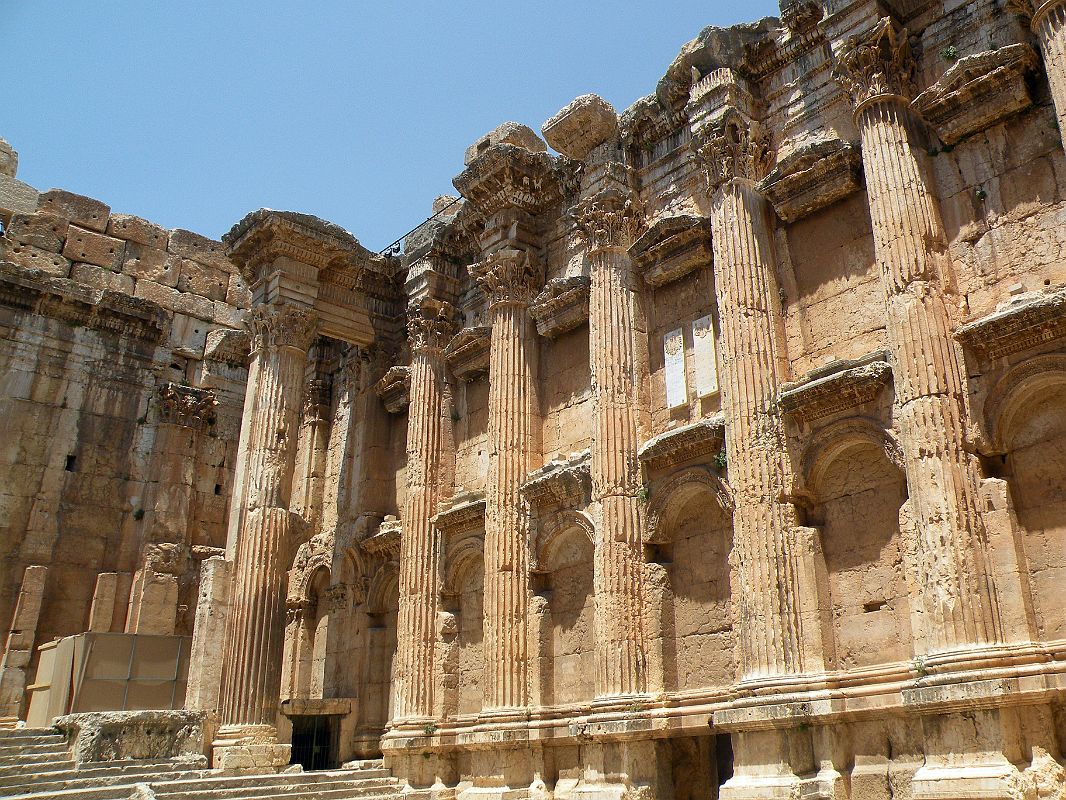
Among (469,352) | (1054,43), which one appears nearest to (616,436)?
(469,352)

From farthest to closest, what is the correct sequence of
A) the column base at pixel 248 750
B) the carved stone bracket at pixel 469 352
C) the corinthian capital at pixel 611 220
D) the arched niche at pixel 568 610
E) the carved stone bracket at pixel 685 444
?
the carved stone bracket at pixel 469 352 < the column base at pixel 248 750 < the corinthian capital at pixel 611 220 < the arched niche at pixel 568 610 < the carved stone bracket at pixel 685 444

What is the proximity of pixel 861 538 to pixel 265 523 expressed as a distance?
31.3 feet

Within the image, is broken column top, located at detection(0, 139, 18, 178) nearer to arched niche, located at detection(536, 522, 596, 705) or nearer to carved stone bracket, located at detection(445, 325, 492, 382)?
carved stone bracket, located at detection(445, 325, 492, 382)

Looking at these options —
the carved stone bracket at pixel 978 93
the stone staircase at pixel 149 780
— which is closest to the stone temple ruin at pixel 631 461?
the carved stone bracket at pixel 978 93

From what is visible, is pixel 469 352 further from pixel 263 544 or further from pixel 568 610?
pixel 568 610

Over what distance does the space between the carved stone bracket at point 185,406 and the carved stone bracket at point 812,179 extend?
1506 centimetres

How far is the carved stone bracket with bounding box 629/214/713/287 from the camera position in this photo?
13.2m

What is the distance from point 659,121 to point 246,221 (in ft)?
24.5

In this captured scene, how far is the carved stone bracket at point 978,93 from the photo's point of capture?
10086 mm

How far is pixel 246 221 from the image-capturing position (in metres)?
17.2

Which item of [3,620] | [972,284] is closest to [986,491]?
[972,284]

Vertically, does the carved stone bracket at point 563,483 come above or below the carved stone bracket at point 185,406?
below

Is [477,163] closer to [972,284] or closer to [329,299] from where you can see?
[329,299]

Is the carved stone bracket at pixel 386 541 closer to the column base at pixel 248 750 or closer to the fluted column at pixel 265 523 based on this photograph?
the fluted column at pixel 265 523
